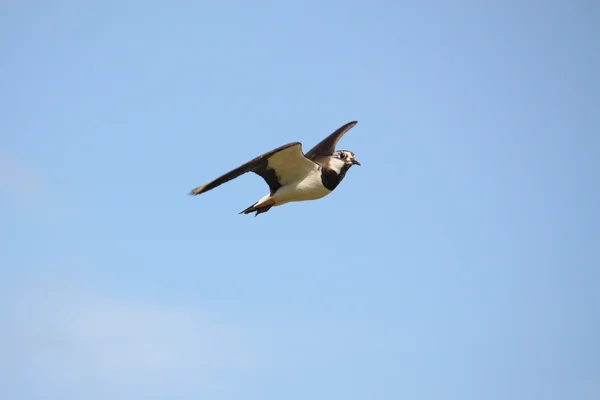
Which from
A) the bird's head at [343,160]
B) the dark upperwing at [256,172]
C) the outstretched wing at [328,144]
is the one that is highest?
the outstretched wing at [328,144]

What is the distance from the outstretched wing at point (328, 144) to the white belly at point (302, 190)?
152cm

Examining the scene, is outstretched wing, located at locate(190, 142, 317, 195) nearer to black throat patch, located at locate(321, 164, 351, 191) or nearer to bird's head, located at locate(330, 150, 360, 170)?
black throat patch, located at locate(321, 164, 351, 191)

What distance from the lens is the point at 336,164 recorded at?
18.2 metres

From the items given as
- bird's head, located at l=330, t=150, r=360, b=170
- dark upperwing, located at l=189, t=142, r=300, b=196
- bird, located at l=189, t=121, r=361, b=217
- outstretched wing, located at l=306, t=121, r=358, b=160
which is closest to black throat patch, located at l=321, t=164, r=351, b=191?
bird, located at l=189, t=121, r=361, b=217

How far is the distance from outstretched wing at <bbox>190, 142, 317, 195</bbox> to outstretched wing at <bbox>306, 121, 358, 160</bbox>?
1.71 metres

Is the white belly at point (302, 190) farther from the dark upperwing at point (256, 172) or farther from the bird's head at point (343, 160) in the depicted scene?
the bird's head at point (343, 160)

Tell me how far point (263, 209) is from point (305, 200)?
1.13m

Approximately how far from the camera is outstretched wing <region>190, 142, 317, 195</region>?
15.8 meters

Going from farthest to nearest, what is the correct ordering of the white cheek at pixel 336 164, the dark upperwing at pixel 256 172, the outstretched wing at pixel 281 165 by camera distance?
the white cheek at pixel 336 164
the outstretched wing at pixel 281 165
the dark upperwing at pixel 256 172

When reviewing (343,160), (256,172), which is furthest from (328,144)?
(256,172)

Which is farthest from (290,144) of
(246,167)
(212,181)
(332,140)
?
(332,140)

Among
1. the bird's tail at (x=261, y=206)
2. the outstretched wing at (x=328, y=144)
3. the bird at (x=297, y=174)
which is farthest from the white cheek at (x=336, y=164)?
the bird's tail at (x=261, y=206)

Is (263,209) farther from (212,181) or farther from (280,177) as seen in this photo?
(212,181)

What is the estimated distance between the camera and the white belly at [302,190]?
17.6m
